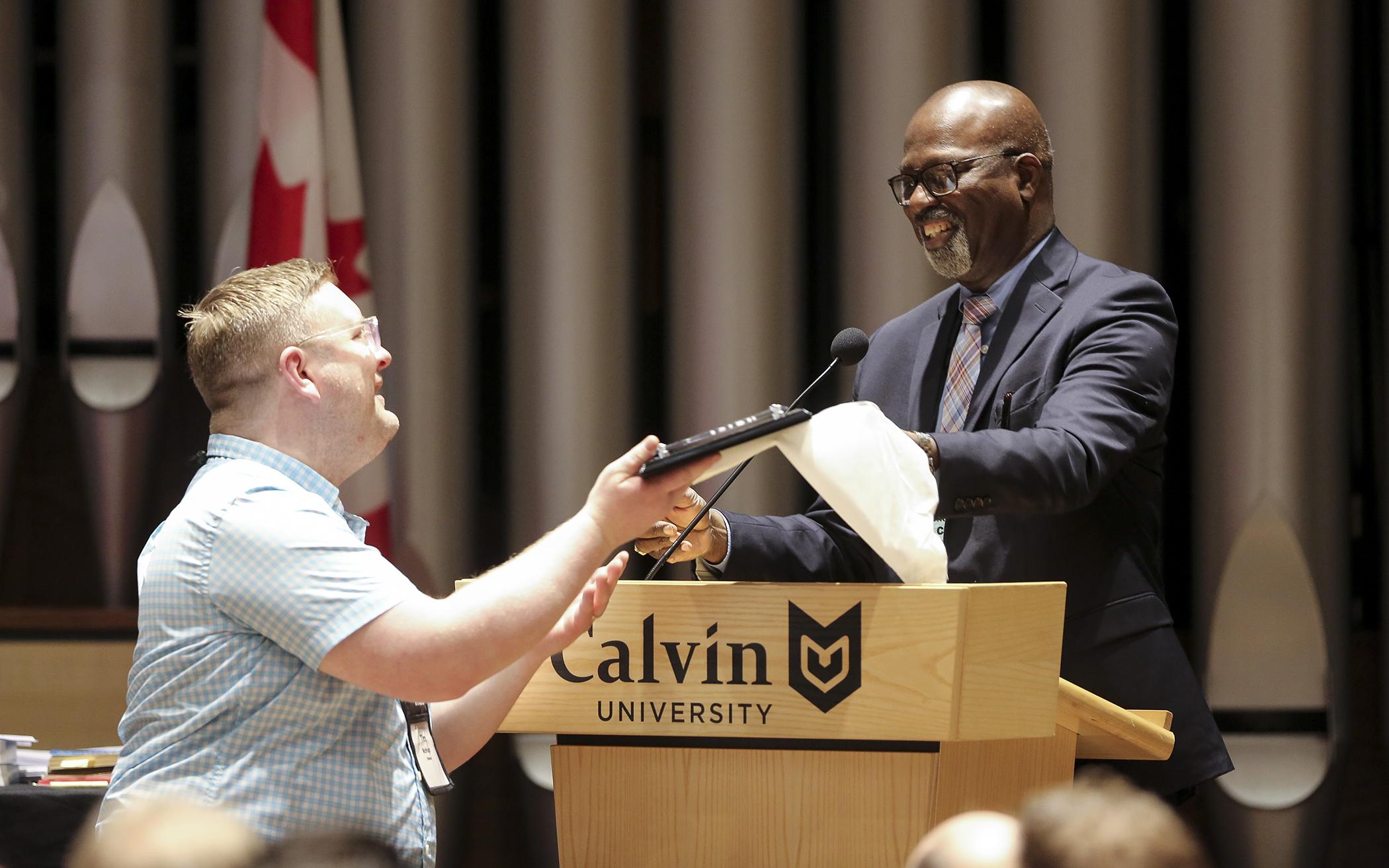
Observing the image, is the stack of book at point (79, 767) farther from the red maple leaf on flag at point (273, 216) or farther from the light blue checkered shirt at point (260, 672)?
the red maple leaf on flag at point (273, 216)

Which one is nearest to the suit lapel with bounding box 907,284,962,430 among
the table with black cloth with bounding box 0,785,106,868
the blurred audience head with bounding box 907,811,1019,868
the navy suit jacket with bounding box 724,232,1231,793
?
the navy suit jacket with bounding box 724,232,1231,793

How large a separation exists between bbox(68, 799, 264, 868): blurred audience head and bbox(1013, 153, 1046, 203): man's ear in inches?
68.5

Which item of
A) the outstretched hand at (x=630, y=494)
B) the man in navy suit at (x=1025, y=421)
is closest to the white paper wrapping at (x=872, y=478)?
the outstretched hand at (x=630, y=494)

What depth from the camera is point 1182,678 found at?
76.6 inches

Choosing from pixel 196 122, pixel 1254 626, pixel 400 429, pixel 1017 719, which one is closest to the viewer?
pixel 1017 719

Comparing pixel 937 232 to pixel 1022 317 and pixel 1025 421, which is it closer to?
pixel 1022 317

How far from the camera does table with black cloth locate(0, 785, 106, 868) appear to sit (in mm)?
2352

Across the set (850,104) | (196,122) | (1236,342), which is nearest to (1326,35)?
(1236,342)

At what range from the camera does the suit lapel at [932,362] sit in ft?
7.15

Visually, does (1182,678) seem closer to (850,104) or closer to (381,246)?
(850,104)

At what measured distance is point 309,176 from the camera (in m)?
3.67

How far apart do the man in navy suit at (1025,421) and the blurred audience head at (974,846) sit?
2.96ft

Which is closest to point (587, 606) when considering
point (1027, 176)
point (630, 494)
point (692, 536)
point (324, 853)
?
point (630, 494)

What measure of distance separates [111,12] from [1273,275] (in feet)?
9.84
